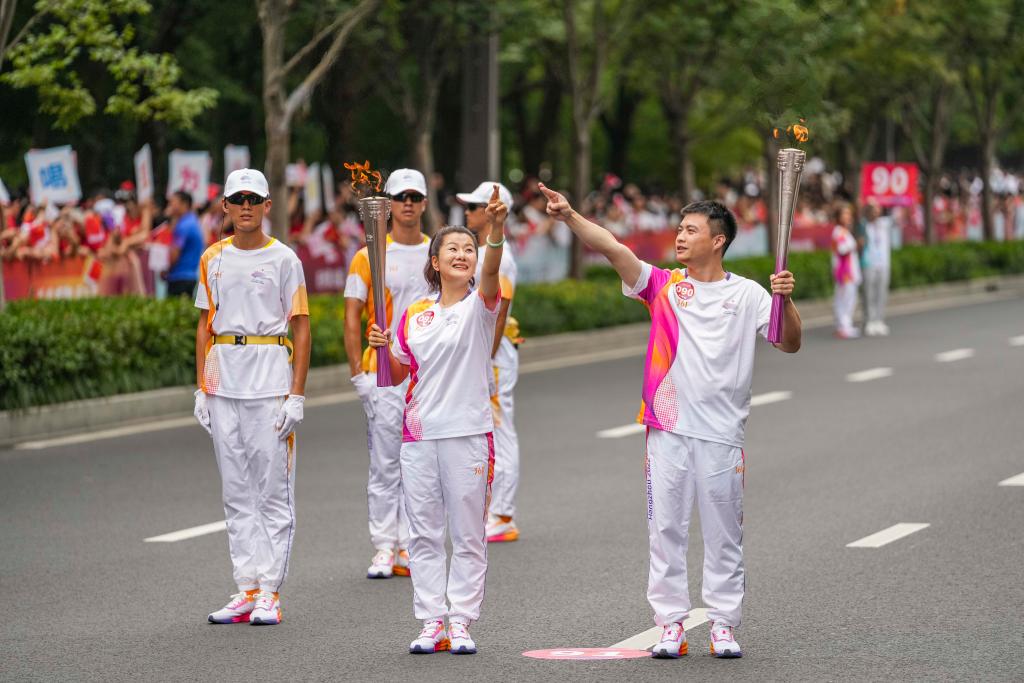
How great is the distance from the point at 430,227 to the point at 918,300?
9.73 m

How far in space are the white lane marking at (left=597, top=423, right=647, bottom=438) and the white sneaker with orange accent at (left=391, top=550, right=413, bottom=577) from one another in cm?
554

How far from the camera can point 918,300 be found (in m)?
30.8

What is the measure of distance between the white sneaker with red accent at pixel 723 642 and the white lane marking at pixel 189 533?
3.96 meters

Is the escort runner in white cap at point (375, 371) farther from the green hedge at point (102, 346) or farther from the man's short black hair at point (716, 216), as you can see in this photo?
the green hedge at point (102, 346)

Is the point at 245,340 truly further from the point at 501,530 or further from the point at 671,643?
the point at 501,530

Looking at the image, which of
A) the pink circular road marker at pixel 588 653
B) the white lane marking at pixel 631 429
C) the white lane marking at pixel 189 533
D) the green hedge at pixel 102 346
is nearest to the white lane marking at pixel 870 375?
the white lane marking at pixel 631 429

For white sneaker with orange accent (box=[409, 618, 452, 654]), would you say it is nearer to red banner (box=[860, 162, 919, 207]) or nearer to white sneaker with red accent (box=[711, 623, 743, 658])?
white sneaker with red accent (box=[711, 623, 743, 658])

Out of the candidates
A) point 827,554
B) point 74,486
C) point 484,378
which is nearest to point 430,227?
point 74,486

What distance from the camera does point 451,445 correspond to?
23.4ft

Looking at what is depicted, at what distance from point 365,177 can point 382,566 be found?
2400mm

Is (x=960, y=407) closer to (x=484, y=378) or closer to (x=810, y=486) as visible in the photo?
(x=810, y=486)

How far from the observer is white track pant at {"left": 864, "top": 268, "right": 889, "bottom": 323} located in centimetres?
2438

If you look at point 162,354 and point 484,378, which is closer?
point 484,378

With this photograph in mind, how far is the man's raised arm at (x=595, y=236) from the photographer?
22.1 feet
